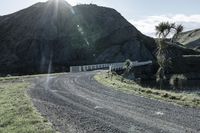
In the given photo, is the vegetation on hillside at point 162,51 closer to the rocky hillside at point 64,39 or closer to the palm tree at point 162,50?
the palm tree at point 162,50

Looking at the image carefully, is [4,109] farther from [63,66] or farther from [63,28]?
[63,28]

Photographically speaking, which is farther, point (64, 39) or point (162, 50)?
point (64, 39)

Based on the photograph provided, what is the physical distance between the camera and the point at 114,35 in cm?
13812

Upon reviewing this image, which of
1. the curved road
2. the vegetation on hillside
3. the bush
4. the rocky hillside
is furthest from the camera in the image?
the rocky hillside

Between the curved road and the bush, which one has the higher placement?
the curved road

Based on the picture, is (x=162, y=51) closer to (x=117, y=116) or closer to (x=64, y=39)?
(x=117, y=116)

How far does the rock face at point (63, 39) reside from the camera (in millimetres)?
117562

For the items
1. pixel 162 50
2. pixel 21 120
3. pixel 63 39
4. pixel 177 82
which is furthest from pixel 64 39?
pixel 21 120

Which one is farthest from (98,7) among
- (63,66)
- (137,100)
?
(137,100)

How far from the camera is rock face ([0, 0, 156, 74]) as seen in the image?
11756 centimetres

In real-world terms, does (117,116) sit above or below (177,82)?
above

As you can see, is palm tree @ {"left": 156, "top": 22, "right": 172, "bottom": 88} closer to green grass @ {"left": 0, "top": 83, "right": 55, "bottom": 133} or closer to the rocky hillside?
green grass @ {"left": 0, "top": 83, "right": 55, "bottom": 133}

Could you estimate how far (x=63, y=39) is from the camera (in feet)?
420

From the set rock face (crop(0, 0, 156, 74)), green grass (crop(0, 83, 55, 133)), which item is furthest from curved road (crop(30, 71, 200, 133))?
rock face (crop(0, 0, 156, 74))
